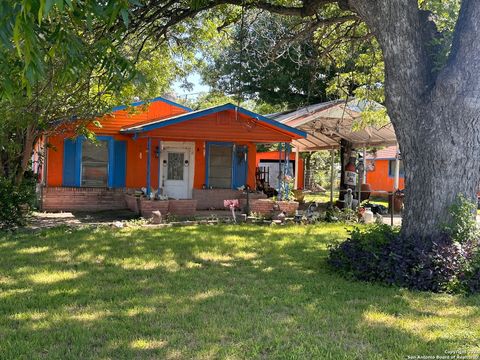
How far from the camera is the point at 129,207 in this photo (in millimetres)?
16062

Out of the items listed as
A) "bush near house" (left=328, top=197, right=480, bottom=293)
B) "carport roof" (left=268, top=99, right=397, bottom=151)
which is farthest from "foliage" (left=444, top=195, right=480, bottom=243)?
"carport roof" (left=268, top=99, right=397, bottom=151)

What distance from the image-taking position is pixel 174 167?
1741 centimetres

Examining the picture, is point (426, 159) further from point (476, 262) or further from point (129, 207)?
point (129, 207)

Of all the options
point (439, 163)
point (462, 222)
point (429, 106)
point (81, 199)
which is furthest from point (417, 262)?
point (81, 199)

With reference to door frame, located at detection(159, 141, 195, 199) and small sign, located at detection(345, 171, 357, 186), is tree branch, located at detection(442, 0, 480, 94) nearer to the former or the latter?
small sign, located at detection(345, 171, 357, 186)

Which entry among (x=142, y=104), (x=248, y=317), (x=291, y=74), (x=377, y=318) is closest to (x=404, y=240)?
(x=377, y=318)

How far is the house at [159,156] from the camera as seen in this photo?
1510cm

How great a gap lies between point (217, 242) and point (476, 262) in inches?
203

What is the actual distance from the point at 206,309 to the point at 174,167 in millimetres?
12142

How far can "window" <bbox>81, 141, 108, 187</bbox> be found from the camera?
16.3 metres

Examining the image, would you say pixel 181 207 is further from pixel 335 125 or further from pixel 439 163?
pixel 439 163

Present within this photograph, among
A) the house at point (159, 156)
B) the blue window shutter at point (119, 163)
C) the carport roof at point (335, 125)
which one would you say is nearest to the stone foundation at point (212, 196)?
the house at point (159, 156)

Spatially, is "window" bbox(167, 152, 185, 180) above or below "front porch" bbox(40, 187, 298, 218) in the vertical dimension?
above

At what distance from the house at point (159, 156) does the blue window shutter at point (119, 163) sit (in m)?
0.03
